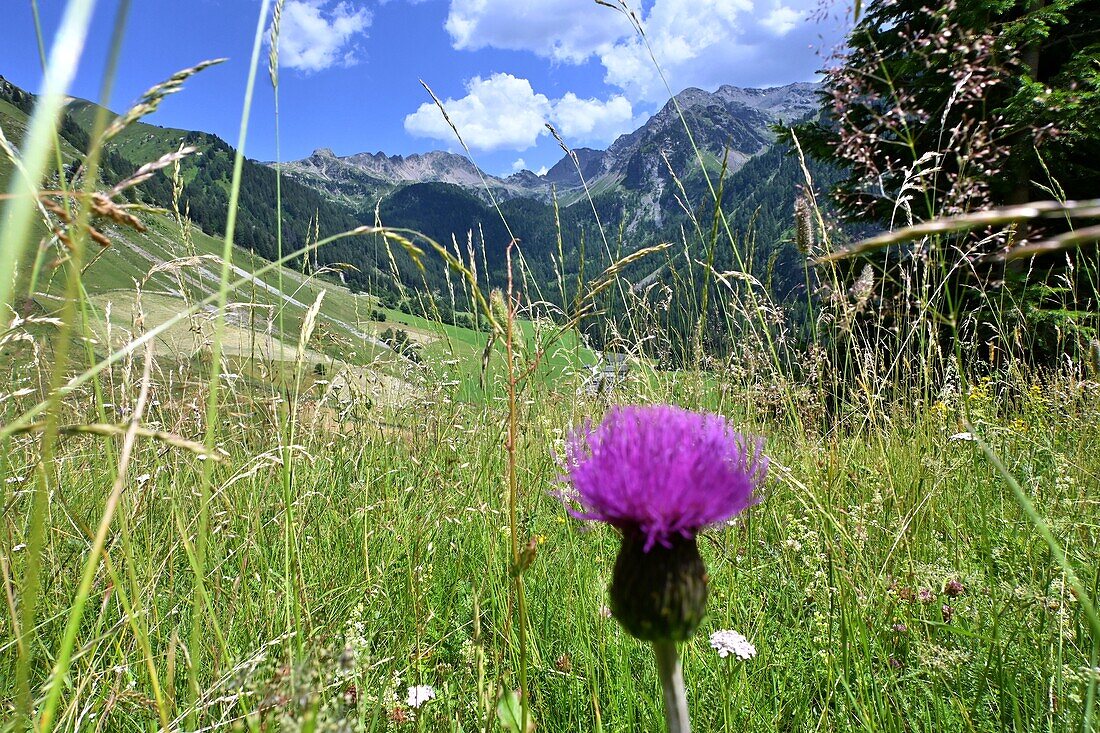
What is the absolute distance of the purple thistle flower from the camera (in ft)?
2.98

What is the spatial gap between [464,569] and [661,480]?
Result: 71.9 inches

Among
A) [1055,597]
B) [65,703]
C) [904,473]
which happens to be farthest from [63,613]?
[904,473]

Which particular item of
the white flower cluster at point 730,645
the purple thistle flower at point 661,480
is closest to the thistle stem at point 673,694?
the purple thistle flower at point 661,480

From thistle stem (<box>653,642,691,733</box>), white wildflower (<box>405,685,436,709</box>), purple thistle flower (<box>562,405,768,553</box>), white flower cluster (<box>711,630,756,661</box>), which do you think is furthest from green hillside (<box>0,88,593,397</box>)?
white flower cluster (<box>711,630,756,661</box>)

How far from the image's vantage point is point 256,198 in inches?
6353

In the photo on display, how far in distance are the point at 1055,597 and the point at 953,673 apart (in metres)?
0.42

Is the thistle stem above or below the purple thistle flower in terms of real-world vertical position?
below

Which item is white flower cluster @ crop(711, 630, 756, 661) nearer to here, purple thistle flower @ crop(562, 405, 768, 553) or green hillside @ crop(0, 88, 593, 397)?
purple thistle flower @ crop(562, 405, 768, 553)

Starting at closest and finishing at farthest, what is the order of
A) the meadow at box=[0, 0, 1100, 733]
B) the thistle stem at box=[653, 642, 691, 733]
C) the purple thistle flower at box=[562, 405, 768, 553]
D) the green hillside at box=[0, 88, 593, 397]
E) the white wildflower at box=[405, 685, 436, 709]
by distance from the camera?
the thistle stem at box=[653, 642, 691, 733]
the purple thistle flower at box=[562, 405, 768, 553]
the meadow at box=[0, 0, 1100, 733]
the white wildflower at box=[405, 685, 436, 709]
the green hillside at box=[0, 88, 593, 397]

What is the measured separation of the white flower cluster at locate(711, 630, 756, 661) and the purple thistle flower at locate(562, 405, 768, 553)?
2.39ft

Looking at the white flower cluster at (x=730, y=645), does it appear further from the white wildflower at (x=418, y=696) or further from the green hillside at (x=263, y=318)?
the green hillside at (x=263, y=318)

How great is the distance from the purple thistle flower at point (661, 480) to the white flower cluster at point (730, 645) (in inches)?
28.7

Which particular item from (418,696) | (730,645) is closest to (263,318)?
(418,696)

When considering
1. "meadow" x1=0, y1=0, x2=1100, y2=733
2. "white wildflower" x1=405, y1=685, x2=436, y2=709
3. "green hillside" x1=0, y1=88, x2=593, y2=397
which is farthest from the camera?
"green hillside" x1=0, y1=88, x2=593, y2=397
